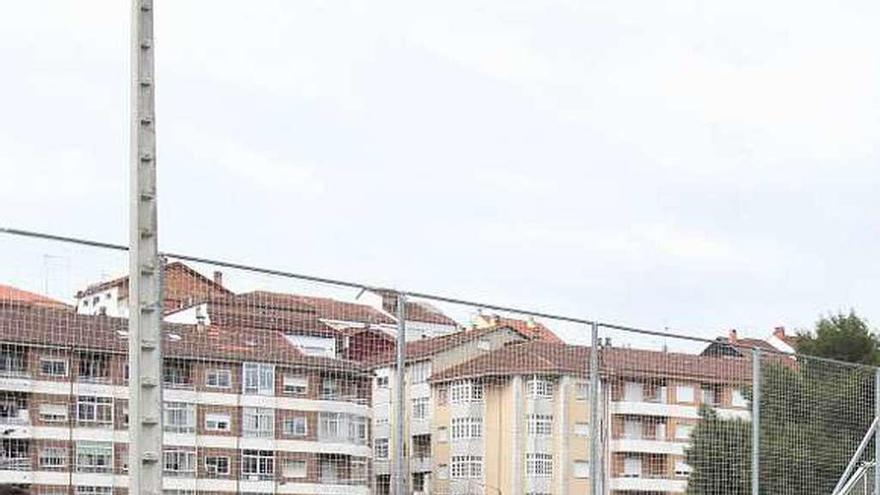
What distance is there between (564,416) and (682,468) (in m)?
1.38

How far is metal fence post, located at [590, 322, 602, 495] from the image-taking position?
42.3ft

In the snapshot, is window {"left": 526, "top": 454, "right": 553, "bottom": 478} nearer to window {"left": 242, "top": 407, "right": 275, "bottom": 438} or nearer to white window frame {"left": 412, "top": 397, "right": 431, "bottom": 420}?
white window frame {"left": 412, "top": 397, "right": 431, "bottom": 420}

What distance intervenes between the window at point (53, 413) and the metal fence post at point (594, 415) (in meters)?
4.61

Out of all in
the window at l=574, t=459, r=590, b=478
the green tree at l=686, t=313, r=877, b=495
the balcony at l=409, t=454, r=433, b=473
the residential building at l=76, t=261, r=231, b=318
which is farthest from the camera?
the green tree at l=686, t=313, r=877, b=495

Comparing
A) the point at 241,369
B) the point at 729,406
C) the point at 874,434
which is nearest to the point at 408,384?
the point at 241,369

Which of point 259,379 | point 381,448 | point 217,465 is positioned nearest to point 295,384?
point 259,379

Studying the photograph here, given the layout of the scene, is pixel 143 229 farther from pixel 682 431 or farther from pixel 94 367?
pixel 682 431

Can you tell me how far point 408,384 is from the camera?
11828 millimetres

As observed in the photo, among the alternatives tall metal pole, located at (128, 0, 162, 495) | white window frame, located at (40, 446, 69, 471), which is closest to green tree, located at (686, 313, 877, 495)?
white window frame, located at (40, 446, 69, 471)

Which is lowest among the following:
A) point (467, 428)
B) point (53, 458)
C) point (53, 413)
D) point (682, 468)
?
point (682, 468)

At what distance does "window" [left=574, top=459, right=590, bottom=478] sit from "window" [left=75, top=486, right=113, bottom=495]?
4.18 metres

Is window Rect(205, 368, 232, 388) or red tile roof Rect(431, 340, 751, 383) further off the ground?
red tile roof Rect(431, 340, 751, 383)

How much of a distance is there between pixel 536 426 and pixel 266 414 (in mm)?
2468

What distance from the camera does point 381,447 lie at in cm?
1145
